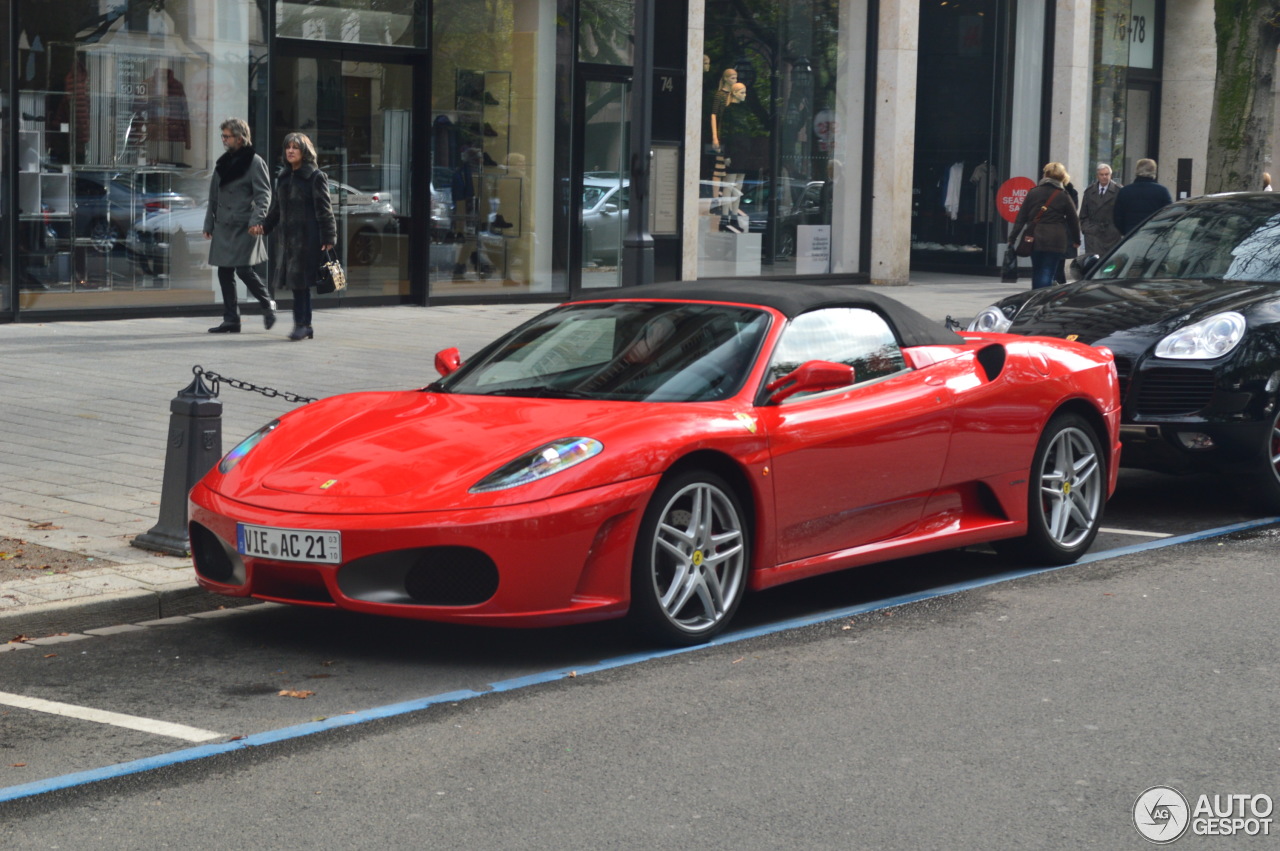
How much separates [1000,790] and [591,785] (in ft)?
3.47

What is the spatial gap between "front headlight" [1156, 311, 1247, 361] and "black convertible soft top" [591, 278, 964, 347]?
204 centimetres

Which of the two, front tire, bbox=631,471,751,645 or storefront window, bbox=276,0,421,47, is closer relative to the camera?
front tire, bbox=631,471,751,645

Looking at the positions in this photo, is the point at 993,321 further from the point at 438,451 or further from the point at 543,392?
the point at 438,451

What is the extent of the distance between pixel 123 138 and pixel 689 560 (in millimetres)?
12309

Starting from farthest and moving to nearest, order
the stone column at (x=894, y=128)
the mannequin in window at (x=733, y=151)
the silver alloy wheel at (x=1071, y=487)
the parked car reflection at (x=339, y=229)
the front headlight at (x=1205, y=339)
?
the stone column at (x=894, y=128) → the mannequin in window at (x=733, y=151) → the parked car reflection at (x=339, y=229) → the front headlight at (x=1205, y=339) → the silver alloy wheel at (x=1071, y=487)

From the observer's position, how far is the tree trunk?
1862 cm

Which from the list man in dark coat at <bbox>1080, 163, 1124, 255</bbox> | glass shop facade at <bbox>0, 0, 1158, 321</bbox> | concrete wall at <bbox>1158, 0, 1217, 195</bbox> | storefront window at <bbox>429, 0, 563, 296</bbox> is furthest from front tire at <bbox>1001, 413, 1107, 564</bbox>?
concrete wall at <bbox>1158, 0, 1217, 195</bbox>

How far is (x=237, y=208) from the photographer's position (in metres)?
15.5

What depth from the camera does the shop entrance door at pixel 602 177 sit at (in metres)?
20.4

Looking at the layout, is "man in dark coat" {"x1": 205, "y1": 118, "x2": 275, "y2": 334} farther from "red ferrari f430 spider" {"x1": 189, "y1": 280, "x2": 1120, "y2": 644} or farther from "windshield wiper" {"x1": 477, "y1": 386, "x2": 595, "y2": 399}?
"windshield wiper" {"x1": 477, "y1": 386, "x2": 595, "y2": 399}

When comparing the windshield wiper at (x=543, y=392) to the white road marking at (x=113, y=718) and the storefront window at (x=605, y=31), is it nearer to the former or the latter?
the white road marking at (x=113, y=718)

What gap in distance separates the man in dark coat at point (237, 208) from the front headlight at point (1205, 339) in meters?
8.91

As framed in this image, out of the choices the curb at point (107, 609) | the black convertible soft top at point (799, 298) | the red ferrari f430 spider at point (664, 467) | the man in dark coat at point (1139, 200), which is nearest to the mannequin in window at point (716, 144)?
the man in dark coat at point (1139, 200)

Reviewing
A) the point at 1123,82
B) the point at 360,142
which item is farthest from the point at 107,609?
the point at 1123,82
